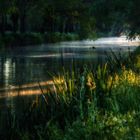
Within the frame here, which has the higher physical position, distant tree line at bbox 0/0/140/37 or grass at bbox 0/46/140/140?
distant tree line at bbox 0/0/140/37

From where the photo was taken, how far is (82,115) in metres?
8.65

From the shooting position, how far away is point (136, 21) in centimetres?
2659

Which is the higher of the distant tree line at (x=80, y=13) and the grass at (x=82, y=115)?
the distant tree line at (x=80, y=13)

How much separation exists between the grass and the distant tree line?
1416 cm

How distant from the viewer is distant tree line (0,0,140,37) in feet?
85.3

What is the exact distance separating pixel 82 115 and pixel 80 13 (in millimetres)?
43864

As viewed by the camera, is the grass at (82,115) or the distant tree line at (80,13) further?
the distant tree line at (80,13)

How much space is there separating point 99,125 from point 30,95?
33.8 feet

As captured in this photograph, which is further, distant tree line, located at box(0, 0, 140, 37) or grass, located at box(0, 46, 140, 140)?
distant tree line, located at box(0, 0, 140, 37)

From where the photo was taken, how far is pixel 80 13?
5206cm

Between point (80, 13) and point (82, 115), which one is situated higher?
point (80, 13)

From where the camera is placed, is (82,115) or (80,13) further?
(80,13)

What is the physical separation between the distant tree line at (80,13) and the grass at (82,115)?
1416 centimetres

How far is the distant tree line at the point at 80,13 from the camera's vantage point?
2598 centimetres
